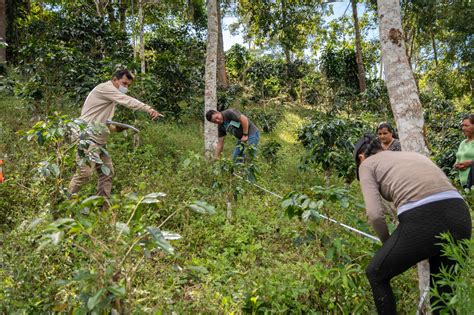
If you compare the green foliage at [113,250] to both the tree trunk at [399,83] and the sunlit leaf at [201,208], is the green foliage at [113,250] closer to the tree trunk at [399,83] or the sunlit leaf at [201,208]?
the sunlit leaf at [201,208]

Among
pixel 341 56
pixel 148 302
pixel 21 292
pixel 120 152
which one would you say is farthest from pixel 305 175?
pixel 341 56

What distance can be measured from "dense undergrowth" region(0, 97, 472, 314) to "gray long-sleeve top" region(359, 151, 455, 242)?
1.03 feet

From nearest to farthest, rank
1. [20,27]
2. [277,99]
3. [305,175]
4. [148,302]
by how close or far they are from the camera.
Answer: [148,302] < [305,175] < [20,27] < [277,99]


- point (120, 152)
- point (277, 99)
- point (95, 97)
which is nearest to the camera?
point (95, 97)

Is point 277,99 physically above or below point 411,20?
below

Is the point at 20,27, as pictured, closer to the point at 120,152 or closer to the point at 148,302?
the point at 120,152

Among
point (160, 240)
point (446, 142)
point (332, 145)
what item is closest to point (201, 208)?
point (160, 240)

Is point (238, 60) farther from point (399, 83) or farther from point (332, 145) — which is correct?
point (399, 83)

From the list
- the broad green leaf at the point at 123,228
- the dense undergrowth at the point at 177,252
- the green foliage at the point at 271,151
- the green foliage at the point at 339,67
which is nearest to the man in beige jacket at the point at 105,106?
the dense undergrowth at the point at 177,252

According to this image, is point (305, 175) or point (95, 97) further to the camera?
point (305, 175)

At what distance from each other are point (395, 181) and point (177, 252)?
2144 millimetres

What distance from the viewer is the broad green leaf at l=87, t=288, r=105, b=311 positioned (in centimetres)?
→ 177

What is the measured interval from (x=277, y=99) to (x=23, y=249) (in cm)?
1501

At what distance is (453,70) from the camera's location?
1889 centimetres
